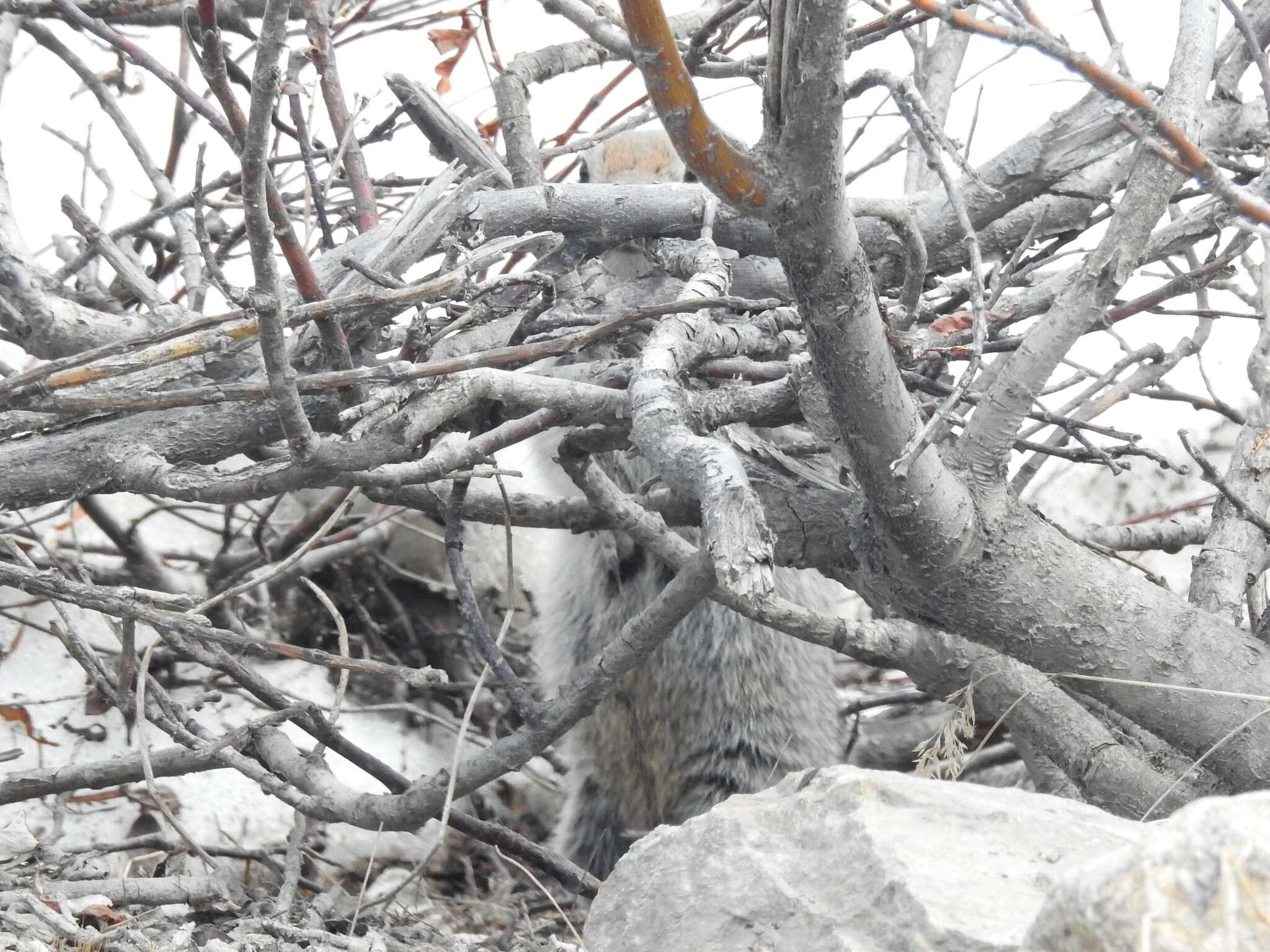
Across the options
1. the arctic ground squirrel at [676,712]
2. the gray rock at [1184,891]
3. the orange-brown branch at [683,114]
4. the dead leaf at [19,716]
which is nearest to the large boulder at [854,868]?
the gray rock at [1184,891]

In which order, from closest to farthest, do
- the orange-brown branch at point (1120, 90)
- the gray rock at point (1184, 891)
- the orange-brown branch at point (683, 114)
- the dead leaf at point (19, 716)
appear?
the gray rock at point (1184, 891) → the orange-brown branch at point (683, 114) → the orange-brown branch at point (1120, 90) → the dead leaf at point (19, 716)

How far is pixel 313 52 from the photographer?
103 inches

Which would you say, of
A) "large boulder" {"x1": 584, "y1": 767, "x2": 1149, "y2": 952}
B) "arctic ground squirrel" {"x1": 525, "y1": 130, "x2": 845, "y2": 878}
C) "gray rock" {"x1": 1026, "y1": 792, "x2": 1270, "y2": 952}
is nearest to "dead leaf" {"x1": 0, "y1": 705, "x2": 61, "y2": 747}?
"arctic ground squirrel" {"x1": 525, "y1": 130, "x2": 845, "y2": 878}

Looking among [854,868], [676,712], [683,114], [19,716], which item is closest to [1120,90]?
[683,114]

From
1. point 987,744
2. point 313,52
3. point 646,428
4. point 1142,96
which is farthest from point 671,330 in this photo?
point 987,744

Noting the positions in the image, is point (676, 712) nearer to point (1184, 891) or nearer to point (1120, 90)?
point (1120, 90)

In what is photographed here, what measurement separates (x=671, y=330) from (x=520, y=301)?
23.6 inches

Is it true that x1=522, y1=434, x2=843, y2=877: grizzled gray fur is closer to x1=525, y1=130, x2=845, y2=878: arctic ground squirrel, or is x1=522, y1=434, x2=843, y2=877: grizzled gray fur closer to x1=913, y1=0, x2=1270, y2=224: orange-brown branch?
x1=525, y1=130, x2=845, y2=878: arctic ground squirrel

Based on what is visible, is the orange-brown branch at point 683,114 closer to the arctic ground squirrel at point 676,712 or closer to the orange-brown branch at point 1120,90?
the orange-brown branch at point 1120,90

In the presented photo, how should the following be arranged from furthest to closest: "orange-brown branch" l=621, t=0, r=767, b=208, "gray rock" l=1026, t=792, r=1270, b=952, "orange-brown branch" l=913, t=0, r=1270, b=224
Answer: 1. "orange-brown branch" l=913, t=0, r=1270, b=224
2. "orange-brown branch" l=621, t=0, r=767, b=208
3. "gray rock" l=1026, t=792, r=1270, b=952

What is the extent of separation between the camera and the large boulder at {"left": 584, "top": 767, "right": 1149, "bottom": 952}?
1.23m

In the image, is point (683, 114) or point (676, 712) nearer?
point (683, 114)

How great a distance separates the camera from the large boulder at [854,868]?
1230 mm

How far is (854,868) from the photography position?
1337 mm
